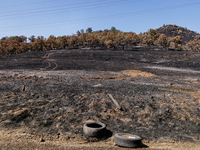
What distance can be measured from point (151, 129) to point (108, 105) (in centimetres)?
283

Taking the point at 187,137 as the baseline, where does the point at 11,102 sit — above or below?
above

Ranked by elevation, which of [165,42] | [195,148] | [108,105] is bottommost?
[195,148]

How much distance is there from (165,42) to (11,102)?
61.1 m

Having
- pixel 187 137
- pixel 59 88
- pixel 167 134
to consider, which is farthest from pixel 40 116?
pixel 187 137

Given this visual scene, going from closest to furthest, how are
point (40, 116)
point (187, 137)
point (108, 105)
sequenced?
1. point (187, 137)
2. point (40, 116)
3. point (108, 105)

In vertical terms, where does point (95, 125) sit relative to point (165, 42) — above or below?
below

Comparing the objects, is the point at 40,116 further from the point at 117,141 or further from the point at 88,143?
the point at 117,141

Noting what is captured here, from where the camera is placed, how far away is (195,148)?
6051 mm

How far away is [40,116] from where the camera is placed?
805 centimetres

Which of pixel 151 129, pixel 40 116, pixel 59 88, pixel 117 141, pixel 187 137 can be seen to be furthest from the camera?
pixel 59 88

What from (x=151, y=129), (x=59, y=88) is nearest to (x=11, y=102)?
(x=59, y=88)

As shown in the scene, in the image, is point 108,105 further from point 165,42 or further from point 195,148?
point 165,42

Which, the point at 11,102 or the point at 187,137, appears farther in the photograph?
the point at 11,102

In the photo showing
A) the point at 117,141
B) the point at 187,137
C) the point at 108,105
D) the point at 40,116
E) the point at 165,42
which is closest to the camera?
the point at 117,141
